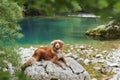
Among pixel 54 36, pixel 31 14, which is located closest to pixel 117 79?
pixel 54 36

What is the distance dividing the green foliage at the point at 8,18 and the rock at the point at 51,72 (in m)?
1.58

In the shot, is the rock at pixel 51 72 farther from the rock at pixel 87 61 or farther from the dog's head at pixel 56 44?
the rock at pixel 87 61

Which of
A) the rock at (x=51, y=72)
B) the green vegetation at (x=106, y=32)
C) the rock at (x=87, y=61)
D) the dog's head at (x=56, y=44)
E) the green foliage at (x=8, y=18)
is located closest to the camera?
the green foliage at (x=8, y=18)

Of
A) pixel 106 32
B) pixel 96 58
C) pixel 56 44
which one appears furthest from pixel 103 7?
pixel 106 32

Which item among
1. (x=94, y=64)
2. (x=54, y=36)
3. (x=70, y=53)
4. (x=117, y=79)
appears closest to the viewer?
(x=117, y=79)

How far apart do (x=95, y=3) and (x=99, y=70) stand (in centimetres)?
1145

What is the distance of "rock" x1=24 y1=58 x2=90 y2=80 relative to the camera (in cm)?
1056

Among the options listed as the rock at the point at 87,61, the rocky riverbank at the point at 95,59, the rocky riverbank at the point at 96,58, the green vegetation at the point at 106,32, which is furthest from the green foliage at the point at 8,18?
the green vegetation at the point at 106,32

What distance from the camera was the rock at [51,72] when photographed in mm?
10562

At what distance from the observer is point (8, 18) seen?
9234mm

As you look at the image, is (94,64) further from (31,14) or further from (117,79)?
(31,14)

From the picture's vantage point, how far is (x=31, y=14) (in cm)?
4788

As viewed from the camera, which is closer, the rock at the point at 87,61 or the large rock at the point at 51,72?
the large rock at the point at 51,72

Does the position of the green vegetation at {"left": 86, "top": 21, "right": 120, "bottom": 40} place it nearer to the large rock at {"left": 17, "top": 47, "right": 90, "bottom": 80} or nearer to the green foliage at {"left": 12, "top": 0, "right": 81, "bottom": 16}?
the large rock at {"left": 17, "top": 47, "right": 90, "bottom": 80}
